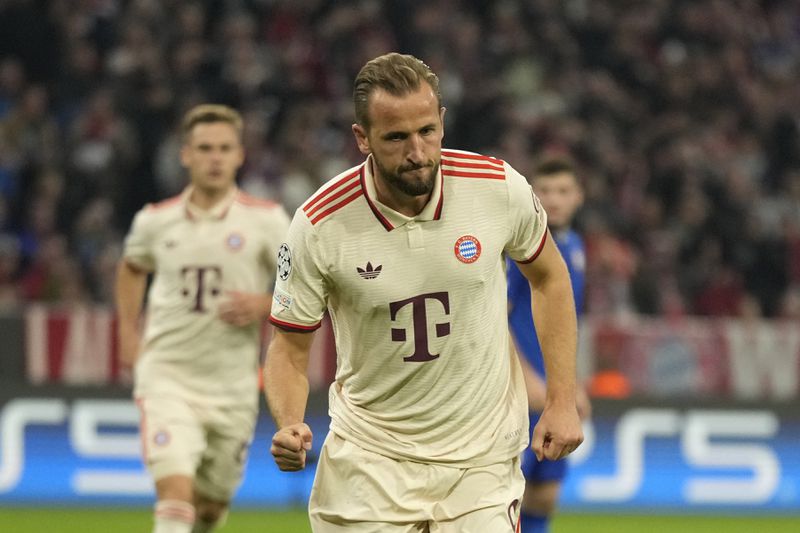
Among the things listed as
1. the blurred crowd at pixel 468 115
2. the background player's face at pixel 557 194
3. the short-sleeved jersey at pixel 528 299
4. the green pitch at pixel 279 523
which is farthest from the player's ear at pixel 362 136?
the blurred crowd at pixel 468 115

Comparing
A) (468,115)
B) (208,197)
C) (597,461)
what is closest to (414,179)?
(208,197)

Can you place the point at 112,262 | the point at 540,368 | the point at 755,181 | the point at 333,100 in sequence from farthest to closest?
the point at 755,181 < the point at 333,100 < the point at 112,262 < the point at 540,368

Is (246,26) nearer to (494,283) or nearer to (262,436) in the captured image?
(262,436)

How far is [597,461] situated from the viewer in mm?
11898

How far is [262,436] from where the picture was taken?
38.0 ft

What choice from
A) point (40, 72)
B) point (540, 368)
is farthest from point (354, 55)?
point (540, 368)

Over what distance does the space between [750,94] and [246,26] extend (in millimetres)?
6592

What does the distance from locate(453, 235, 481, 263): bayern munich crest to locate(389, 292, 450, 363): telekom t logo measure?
0.13 m

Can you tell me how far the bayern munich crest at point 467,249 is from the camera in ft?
14.7

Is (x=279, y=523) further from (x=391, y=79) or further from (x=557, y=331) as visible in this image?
(x=391, y=79)

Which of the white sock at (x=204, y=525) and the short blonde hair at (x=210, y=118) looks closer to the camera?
the short blonde hair at (x=210, y=118)

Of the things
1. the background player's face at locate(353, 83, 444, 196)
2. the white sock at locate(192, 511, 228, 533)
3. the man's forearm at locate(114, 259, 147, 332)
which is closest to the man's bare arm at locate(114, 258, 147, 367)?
the man's forearm at locate(114, 259, 147, 332)

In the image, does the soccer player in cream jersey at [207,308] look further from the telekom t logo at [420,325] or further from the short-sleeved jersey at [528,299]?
the telekom t logo at [420,325]

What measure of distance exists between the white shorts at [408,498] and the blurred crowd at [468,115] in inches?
320
